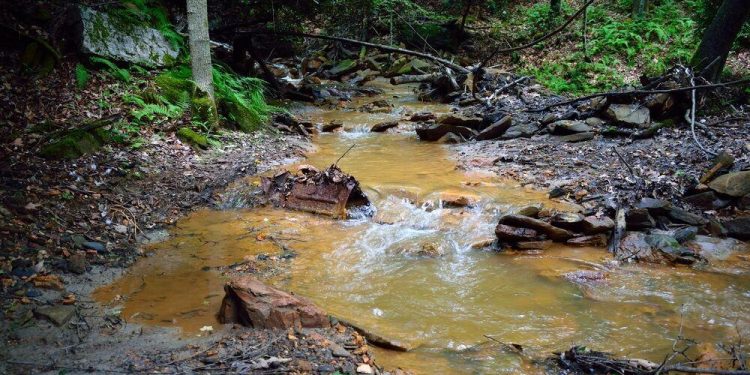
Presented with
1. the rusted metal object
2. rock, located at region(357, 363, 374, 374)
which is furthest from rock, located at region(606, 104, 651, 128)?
rock, located at region(357, 363, 374, 374)

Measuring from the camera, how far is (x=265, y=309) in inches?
133

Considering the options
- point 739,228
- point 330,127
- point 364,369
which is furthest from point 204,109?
point 739,228

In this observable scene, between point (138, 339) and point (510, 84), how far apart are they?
1322 cm

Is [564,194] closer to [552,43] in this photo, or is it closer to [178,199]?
[178,199]

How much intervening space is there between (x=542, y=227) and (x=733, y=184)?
9.15 ft

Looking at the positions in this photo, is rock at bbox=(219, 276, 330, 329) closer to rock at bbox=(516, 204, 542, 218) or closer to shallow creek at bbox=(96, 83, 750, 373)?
shallow creek at bbox=(96, 83, 750, 373)

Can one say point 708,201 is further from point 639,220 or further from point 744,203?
point 639,220

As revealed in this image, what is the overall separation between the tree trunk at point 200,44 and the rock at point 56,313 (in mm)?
5741

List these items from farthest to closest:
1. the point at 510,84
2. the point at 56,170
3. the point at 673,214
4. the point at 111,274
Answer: the point at 510,84 < the point at 673,214 < the point at 56,170 < the point at 111,274

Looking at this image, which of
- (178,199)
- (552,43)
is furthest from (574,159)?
(552,43)

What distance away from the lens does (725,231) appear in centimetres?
574

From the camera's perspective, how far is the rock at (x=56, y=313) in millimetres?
3418

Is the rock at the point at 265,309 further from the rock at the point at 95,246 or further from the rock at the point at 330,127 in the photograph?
the rock at the point at 330,127

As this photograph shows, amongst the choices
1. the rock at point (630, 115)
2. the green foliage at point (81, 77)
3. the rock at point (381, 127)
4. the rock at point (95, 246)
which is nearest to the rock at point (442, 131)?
the rock at point (381, 127)
